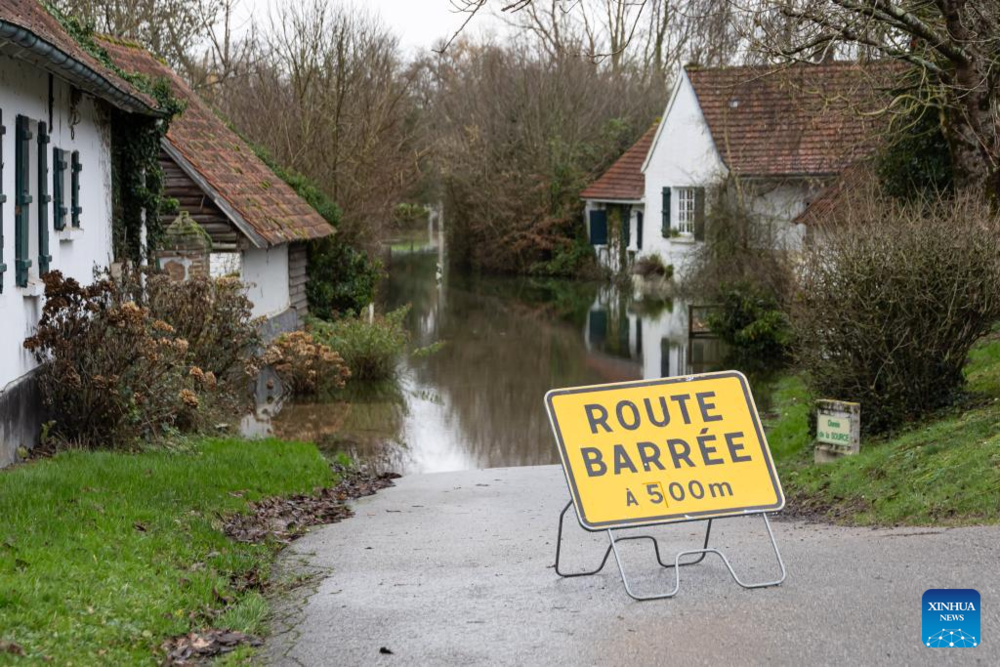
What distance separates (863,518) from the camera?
1053cm

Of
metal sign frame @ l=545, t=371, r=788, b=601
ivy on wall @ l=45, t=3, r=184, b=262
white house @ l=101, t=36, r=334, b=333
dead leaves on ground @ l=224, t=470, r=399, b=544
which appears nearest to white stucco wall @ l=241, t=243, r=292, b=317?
white house @ l=101, t=36, r=334, b=333

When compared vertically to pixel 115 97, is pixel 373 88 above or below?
above

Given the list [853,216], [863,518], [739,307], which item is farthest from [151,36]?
[863,518]

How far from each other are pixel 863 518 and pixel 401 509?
4322 mm

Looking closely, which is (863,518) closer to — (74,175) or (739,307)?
(74,175)

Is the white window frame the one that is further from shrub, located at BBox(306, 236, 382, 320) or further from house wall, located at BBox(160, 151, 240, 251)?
house wall, located at BBox(160, 151, 240, 251)

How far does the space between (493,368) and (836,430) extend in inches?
633

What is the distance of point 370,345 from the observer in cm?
2541

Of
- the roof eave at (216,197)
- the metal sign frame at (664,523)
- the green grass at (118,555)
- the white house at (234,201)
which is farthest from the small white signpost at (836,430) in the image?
the roof eave at (216,197)

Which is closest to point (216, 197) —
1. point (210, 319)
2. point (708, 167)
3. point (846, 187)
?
point (210, 319)

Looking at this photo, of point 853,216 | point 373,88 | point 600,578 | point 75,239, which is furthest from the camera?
point 373,88

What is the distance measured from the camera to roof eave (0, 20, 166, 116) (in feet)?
33.1

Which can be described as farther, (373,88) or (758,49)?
(373,88)

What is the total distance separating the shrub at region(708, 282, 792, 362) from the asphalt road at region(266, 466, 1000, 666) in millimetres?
17972
